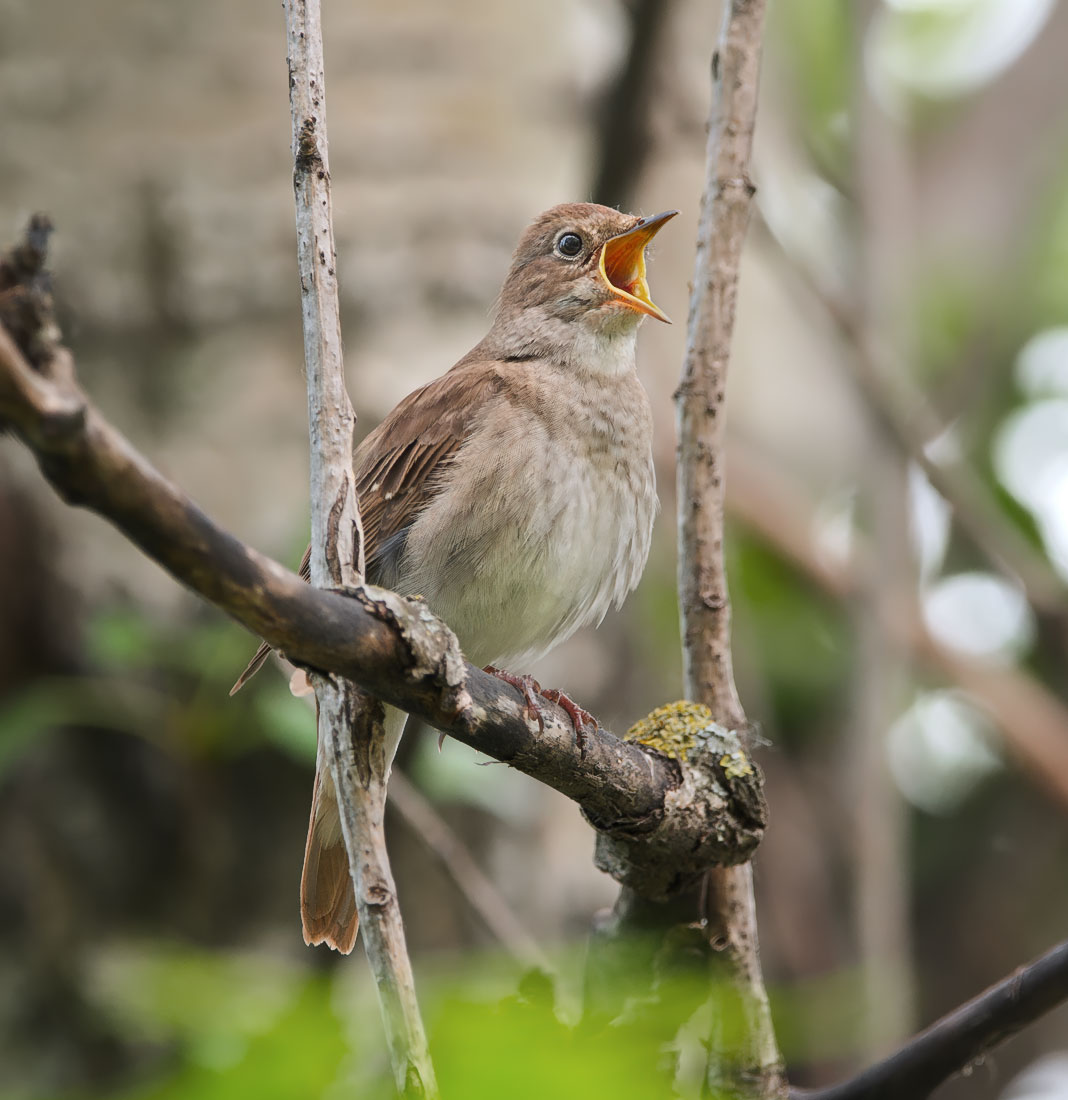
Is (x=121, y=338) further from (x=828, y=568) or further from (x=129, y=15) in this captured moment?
(x=828, y=568)

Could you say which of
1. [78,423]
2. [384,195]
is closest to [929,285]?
[384,195]

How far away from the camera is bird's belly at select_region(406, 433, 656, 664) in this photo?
3473 mm

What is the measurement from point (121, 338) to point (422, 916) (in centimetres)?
262

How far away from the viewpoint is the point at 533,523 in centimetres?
347

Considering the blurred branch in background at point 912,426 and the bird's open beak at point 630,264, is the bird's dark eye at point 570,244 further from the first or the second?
the blurred branch in background at point 912,426

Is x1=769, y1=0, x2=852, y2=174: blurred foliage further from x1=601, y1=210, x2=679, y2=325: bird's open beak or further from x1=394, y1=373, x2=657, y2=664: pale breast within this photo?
x1=394, y1=373, x2=657, y2=664: pale breast

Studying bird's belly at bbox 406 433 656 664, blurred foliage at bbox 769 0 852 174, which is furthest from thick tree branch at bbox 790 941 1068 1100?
blurred foliage at bbox 769 0 852 174

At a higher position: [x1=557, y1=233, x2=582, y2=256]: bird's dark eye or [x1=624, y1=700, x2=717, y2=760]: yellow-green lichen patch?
[x1=557, y1=233, x2=582, y2=256]: bird's dark eye

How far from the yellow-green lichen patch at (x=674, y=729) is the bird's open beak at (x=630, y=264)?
5.44ft

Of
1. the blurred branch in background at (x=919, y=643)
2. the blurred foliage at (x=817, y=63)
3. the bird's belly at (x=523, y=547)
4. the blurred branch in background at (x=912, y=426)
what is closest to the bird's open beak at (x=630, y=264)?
the blurred branch in background at (x=912, y=426)

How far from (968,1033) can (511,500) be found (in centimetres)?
185

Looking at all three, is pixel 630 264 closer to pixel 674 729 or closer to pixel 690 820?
pixel 674 729

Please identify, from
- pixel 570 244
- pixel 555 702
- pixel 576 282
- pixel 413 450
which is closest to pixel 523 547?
pixel 413 450

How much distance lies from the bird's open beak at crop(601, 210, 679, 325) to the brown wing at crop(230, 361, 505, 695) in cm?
54
